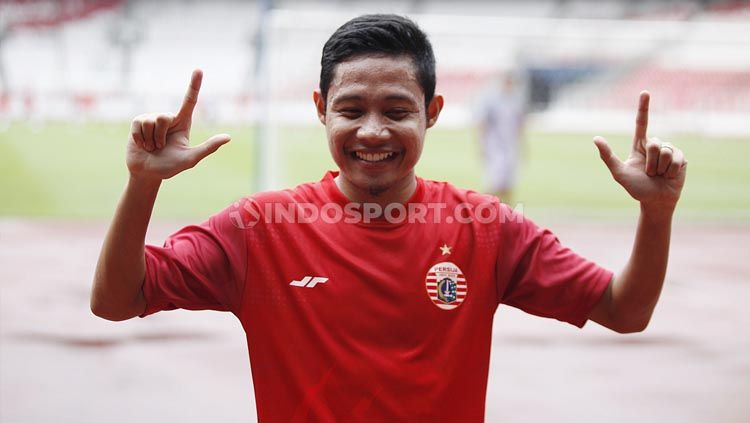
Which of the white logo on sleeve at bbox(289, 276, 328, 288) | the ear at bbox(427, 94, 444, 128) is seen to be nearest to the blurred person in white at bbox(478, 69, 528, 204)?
the ear at bbox(427, 94, 444, 128)

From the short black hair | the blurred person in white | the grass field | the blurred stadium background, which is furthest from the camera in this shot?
the grass field

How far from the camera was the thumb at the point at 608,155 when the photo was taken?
1.77 m

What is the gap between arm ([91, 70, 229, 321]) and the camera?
5.38 feet

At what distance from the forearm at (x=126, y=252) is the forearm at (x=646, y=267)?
3.49ft

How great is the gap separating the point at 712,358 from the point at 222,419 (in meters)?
3.26

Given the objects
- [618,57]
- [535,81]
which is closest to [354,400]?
[535,81]

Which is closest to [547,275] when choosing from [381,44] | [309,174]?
[381,44]

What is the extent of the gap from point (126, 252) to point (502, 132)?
8.98 meters

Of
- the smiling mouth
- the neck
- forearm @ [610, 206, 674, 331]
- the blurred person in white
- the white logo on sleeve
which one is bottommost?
the blurred person in white

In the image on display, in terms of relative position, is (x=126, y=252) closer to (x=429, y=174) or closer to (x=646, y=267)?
(x=646, y=267)

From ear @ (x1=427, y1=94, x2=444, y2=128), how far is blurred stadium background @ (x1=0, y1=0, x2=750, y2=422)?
257 cm

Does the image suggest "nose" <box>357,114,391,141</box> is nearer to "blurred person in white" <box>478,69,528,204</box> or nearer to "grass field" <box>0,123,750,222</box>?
"blurred person in white" <box>478,69,528,204</box>

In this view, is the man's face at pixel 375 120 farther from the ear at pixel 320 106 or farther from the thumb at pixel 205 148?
the thumb at pixel 205 148

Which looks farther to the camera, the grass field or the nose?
the grass field
